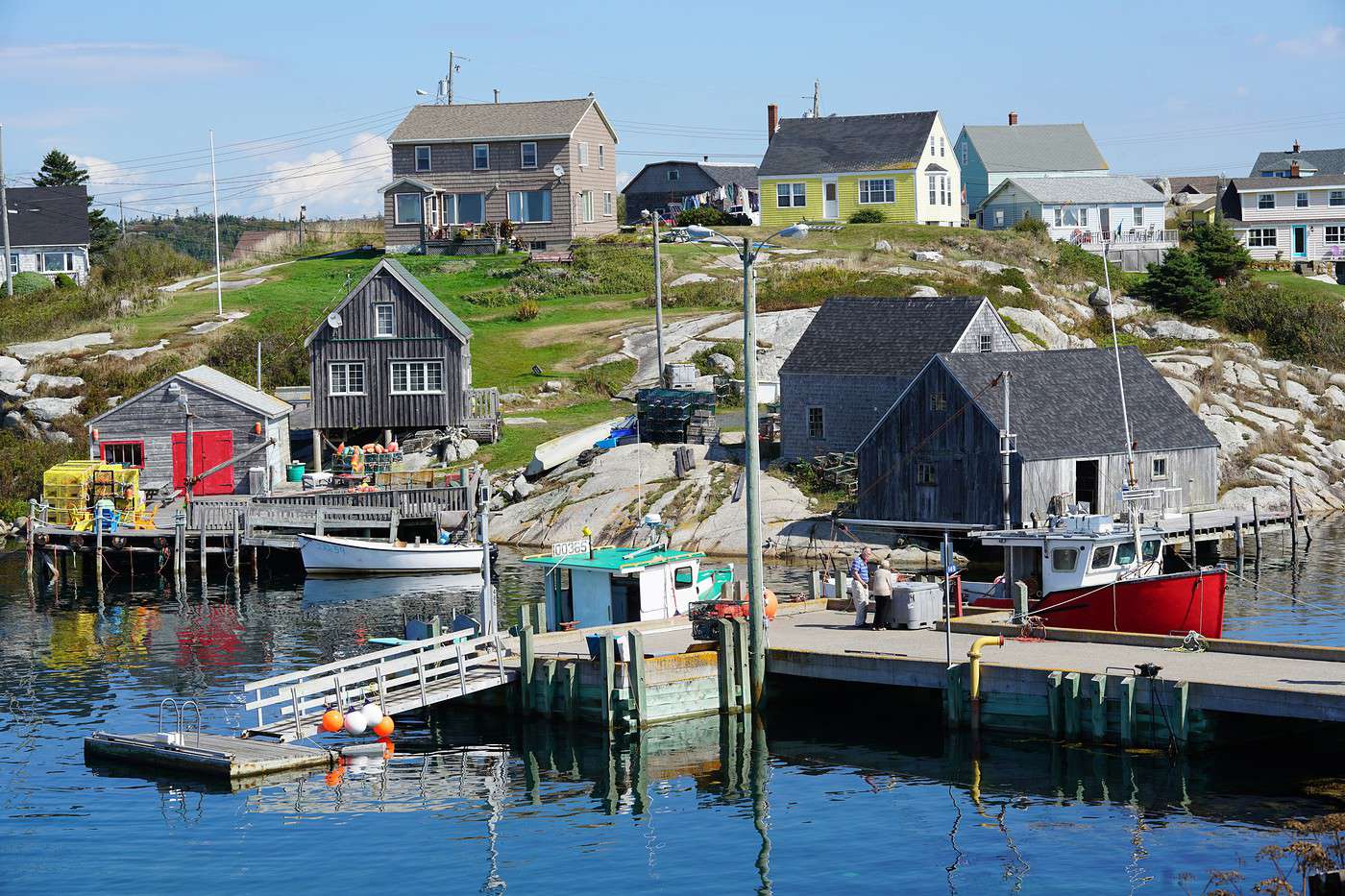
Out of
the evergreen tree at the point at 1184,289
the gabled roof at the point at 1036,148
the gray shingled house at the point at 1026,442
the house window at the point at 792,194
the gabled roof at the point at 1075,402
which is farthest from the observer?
the gabled roof at the point at 1036,148

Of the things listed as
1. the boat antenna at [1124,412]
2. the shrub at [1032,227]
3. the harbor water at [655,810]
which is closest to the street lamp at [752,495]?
the harbor water at [655,810]

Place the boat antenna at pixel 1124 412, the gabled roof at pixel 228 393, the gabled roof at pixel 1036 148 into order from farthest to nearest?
the gabled roof at pixel 1036 148, the gabled roof at pixel 228 393, the boat antenna at pixel 1124 412

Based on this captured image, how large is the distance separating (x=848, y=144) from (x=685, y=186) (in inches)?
724

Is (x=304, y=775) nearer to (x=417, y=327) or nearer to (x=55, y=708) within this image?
(x=55, y=708)

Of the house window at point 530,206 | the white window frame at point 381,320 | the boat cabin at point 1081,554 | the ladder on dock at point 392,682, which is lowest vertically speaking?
the ladder on dock at point 392,682

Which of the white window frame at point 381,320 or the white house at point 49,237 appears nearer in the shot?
the white window frame at point 381,320

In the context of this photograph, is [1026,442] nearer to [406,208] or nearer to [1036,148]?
[406,208]

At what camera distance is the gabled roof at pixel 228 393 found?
66438 mm

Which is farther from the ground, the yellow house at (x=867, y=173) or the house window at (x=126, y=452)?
the yellow house at (x=867, y=173)

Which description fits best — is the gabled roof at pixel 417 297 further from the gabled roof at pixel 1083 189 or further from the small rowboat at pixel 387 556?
the gabled roof at pixel 1083 189

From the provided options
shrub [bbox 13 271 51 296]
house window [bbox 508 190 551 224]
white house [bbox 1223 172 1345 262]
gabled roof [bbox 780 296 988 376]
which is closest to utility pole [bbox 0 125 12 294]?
shrub [bbox 13 271 51 296]

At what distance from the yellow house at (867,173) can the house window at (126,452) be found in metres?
48.7

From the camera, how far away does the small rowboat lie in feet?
193

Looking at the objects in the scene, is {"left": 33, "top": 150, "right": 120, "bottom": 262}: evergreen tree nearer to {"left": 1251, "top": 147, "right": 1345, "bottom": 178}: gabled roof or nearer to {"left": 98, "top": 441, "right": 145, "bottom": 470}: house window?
{"left": 98, "top": 441, "right": 145, "bottom": 470}: house window
